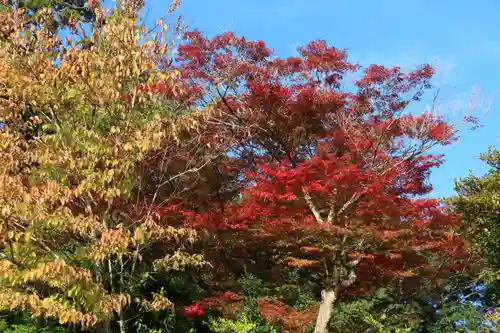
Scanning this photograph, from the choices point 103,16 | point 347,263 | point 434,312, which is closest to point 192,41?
point 103,16

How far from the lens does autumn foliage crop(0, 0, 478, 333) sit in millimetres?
6555

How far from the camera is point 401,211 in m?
9.91

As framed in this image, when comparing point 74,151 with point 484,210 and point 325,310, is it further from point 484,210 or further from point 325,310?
point 484,210

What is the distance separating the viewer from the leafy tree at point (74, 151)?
6199 millimetres

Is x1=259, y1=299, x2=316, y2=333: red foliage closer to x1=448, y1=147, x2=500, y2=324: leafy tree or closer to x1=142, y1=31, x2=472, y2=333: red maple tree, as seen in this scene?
x1=142, y1=31, x2=472, y2=333: red maple tree

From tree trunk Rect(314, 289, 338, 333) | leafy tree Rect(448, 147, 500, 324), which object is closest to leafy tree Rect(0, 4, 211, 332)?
tree trunk Rect(314, 289, 338, 333)

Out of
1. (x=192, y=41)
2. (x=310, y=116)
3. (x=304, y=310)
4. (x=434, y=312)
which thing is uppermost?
(x=192, y=41)

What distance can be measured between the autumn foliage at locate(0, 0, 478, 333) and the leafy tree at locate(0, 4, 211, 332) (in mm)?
29

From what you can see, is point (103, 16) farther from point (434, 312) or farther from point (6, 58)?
point (434, 312)

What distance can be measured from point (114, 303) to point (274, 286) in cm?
595

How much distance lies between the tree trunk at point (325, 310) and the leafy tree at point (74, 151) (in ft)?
13.5

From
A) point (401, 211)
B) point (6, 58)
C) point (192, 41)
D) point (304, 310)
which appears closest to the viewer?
point (6, 58)

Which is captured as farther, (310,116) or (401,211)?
(310,116)

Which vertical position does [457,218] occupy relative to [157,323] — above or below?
above
